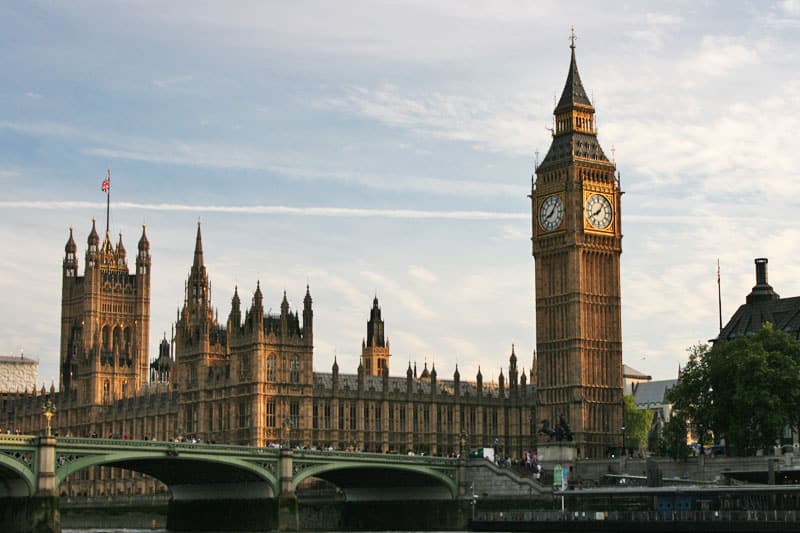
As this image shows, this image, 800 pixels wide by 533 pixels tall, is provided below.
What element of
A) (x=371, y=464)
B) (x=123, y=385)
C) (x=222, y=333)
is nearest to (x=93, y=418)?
(x=123, y=385)

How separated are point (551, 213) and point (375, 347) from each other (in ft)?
153

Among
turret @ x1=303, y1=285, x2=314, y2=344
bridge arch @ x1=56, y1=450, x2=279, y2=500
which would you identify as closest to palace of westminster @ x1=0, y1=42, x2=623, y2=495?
turret @ x1=303, y1=285, x2=314, y2=344

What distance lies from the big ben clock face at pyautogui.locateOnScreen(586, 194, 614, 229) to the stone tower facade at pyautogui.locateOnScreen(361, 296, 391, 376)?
45.2 metres

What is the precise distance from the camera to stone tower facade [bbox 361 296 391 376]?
17884cm

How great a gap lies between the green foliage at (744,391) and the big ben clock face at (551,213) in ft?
94.8

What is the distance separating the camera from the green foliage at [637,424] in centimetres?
16575

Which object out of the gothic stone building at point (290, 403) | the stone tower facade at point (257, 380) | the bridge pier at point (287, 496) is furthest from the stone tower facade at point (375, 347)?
the bridge pier at point (287, 496)

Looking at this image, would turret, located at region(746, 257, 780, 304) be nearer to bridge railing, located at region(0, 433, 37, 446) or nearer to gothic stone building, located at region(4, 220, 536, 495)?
gothic stone building, located at region(4, 220, 536, 495)

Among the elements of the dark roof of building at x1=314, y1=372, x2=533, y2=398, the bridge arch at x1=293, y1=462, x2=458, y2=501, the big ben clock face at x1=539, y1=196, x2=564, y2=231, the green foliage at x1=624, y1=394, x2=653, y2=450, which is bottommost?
the bridge arch at x1=293, y1=462, x2=458, y2=501

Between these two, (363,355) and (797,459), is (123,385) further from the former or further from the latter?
(797,459)

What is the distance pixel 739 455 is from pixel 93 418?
84781 millimetres

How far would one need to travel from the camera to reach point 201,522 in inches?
4227

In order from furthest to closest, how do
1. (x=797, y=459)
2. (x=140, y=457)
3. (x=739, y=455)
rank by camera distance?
(x=739, y=455) → (x=797, y=459) → (x=140, y=457)

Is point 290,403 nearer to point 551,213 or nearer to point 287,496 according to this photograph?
point 551,213
